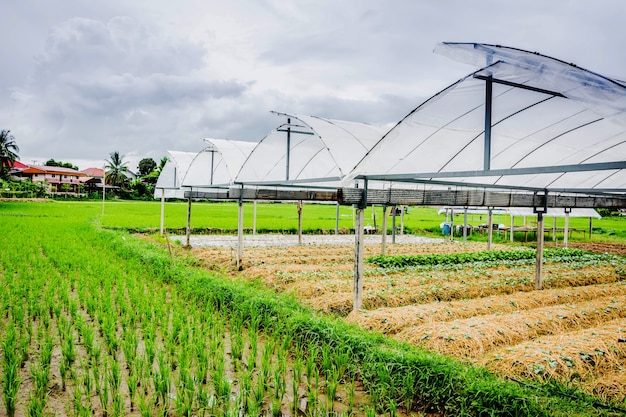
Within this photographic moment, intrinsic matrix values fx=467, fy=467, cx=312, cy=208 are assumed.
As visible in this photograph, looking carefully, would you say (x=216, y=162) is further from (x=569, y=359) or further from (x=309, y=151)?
(x=569, y=359)

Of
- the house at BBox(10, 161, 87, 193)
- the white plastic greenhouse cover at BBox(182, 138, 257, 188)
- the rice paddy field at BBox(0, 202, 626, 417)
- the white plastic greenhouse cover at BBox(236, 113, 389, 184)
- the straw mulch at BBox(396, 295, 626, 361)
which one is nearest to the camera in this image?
the rice paddy field at BBox(0, 202, 626, 417)

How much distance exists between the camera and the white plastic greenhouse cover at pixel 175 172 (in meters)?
16.3

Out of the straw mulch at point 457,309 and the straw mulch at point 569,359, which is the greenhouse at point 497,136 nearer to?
the straw mulch at point 457,309

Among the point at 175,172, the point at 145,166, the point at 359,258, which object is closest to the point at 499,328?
the point at 359,258

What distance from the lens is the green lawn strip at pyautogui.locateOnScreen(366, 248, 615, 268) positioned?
1098cm

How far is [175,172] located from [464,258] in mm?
11020

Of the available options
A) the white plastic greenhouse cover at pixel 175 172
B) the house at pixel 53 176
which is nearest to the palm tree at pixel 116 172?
the house at pixel 53 176

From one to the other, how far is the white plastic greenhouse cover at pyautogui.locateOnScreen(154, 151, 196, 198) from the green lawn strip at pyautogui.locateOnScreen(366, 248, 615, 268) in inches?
320

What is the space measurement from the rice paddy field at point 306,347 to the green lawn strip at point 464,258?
1.60 m

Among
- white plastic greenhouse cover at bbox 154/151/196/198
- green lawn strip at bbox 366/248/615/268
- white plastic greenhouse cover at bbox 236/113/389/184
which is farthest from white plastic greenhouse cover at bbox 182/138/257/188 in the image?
green lawn strip at bbox 366/248/615/268

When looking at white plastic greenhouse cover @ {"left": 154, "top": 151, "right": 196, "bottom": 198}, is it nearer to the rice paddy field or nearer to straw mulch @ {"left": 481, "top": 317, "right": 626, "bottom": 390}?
the rice paddy field

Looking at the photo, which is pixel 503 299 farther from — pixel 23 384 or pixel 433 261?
pixel 23 384

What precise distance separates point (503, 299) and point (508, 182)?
136 inches

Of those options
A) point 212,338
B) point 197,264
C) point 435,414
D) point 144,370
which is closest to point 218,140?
point 197,264
